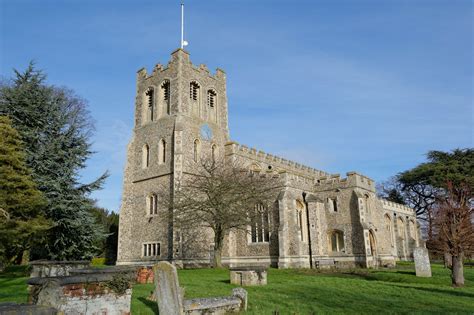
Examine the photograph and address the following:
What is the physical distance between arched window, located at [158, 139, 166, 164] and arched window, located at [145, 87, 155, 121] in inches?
119

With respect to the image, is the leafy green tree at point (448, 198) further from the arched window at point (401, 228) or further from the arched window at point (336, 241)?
the arched window at point (336, 241)

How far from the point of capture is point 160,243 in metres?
25.4

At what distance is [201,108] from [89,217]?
1227 centimetres

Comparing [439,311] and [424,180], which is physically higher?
[424,180]

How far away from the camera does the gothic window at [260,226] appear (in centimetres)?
2391

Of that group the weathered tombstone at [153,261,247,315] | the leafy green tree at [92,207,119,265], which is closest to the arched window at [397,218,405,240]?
the leafy green tree at [92,207,119,265]

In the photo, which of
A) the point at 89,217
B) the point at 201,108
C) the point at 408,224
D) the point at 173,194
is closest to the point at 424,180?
the point at 408,224

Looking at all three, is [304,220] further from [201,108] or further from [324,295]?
[324,295]

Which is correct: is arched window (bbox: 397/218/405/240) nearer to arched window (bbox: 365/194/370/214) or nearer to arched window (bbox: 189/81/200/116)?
arched window (bbox: 365/194/370/214)

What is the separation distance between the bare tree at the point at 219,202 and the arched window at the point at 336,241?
21.1ft

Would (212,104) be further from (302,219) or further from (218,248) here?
(218,248)

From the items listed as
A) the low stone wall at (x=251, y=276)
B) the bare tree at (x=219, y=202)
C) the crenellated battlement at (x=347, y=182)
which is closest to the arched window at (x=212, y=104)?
Result: the bare tree at (x=219, y=202)

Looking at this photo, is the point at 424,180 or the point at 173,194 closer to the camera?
the point at 173,194

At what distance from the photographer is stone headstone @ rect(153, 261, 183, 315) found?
690 cm
